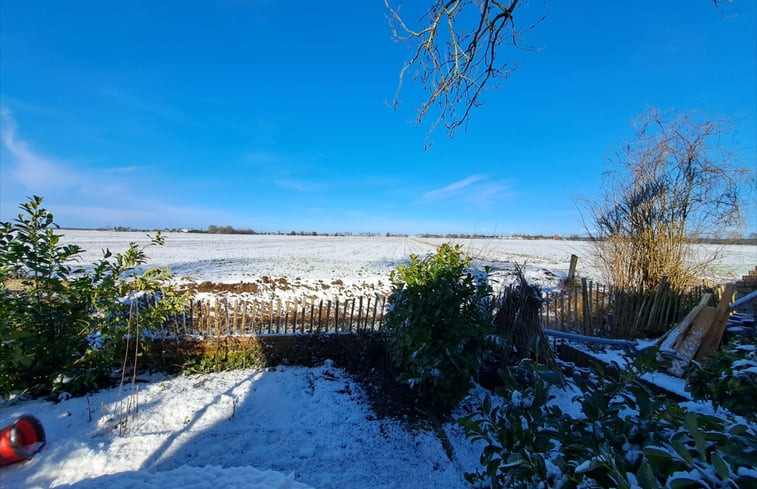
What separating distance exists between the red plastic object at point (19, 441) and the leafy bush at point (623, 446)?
326 cm

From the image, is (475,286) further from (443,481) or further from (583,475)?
(583,475)

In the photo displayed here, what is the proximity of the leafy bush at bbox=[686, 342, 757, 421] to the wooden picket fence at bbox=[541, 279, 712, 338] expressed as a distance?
4960 millimetres

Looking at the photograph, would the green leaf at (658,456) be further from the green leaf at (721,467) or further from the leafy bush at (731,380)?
the leafy bush at (731,380)

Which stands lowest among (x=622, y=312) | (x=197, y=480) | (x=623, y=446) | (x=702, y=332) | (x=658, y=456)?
(x=197, y=480)

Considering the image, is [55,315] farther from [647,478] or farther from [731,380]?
[731,380]

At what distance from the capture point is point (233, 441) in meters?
3.50

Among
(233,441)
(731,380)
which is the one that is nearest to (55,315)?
(233,441)

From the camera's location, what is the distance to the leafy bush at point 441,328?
150 inches

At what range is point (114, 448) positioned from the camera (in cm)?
313

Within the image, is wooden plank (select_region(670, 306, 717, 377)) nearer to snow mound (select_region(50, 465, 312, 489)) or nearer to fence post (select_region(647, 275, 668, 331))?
fence post (select_region(647, 275, 668, 331))

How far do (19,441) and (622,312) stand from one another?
9297 mm

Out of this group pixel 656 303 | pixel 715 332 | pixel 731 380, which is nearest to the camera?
pixel 731 380

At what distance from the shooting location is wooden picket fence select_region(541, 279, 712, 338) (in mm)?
6719

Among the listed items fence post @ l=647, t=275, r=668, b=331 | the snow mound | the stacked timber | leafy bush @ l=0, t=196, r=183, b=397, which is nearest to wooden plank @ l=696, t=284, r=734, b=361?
the stacked timber
